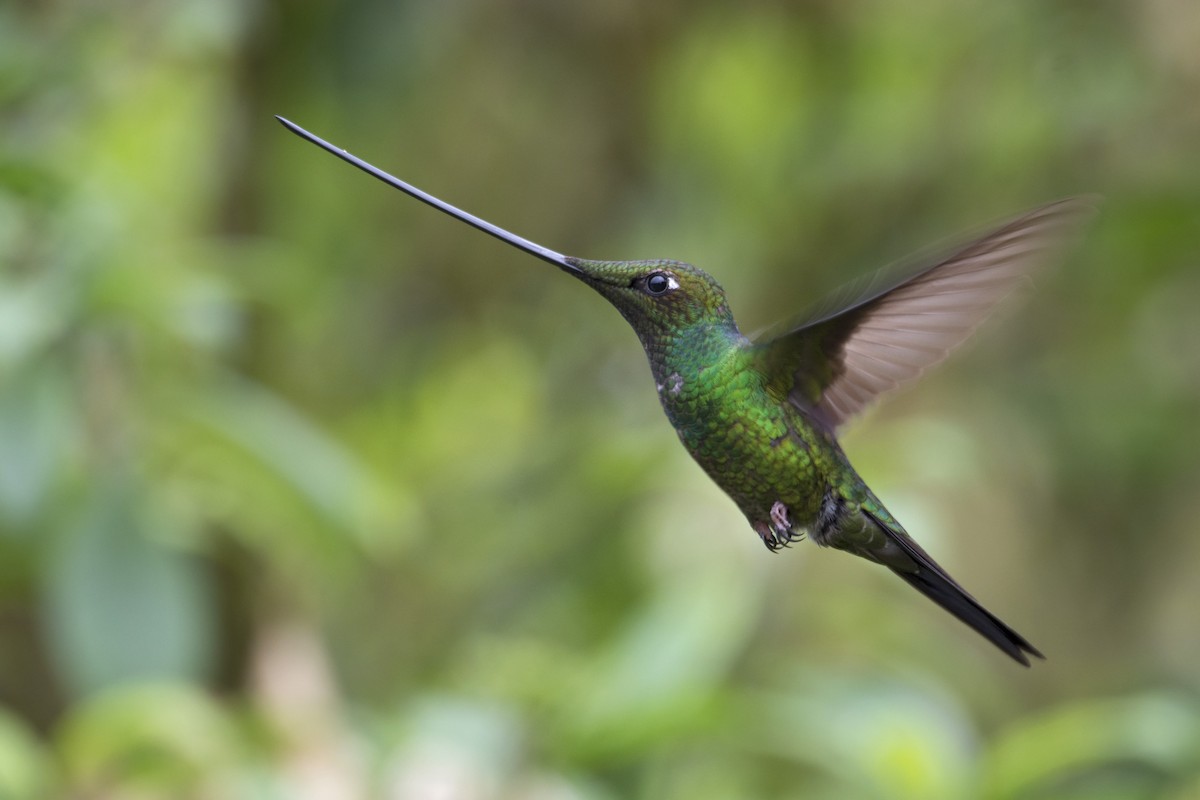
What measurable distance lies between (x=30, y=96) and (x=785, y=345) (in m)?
1.34

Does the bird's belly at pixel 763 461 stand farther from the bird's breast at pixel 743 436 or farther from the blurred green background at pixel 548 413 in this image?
the blurred green background at pixel 548 413

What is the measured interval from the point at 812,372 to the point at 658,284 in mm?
213

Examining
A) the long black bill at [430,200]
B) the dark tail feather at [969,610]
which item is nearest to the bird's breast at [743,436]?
the dark tail feather at [969,610]

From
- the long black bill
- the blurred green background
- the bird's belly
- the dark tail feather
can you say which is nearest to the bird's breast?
the bird's belly

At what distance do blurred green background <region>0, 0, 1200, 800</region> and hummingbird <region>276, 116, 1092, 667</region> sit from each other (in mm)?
934

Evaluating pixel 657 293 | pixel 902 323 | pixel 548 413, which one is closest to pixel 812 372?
pixel 902 323

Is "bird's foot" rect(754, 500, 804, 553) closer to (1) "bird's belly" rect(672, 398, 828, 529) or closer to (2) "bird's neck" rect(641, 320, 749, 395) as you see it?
(1) "bird's belly" rect(672, 398, 828, 529)

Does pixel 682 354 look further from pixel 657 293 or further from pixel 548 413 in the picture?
pixel 548 413

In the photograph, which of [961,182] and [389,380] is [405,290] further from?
[961,182]

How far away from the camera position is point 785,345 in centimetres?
126

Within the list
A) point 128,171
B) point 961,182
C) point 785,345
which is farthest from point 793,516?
point 961,182

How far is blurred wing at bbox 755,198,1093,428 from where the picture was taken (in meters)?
1.04

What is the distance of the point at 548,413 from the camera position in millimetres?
3832

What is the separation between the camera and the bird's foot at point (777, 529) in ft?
4.02
